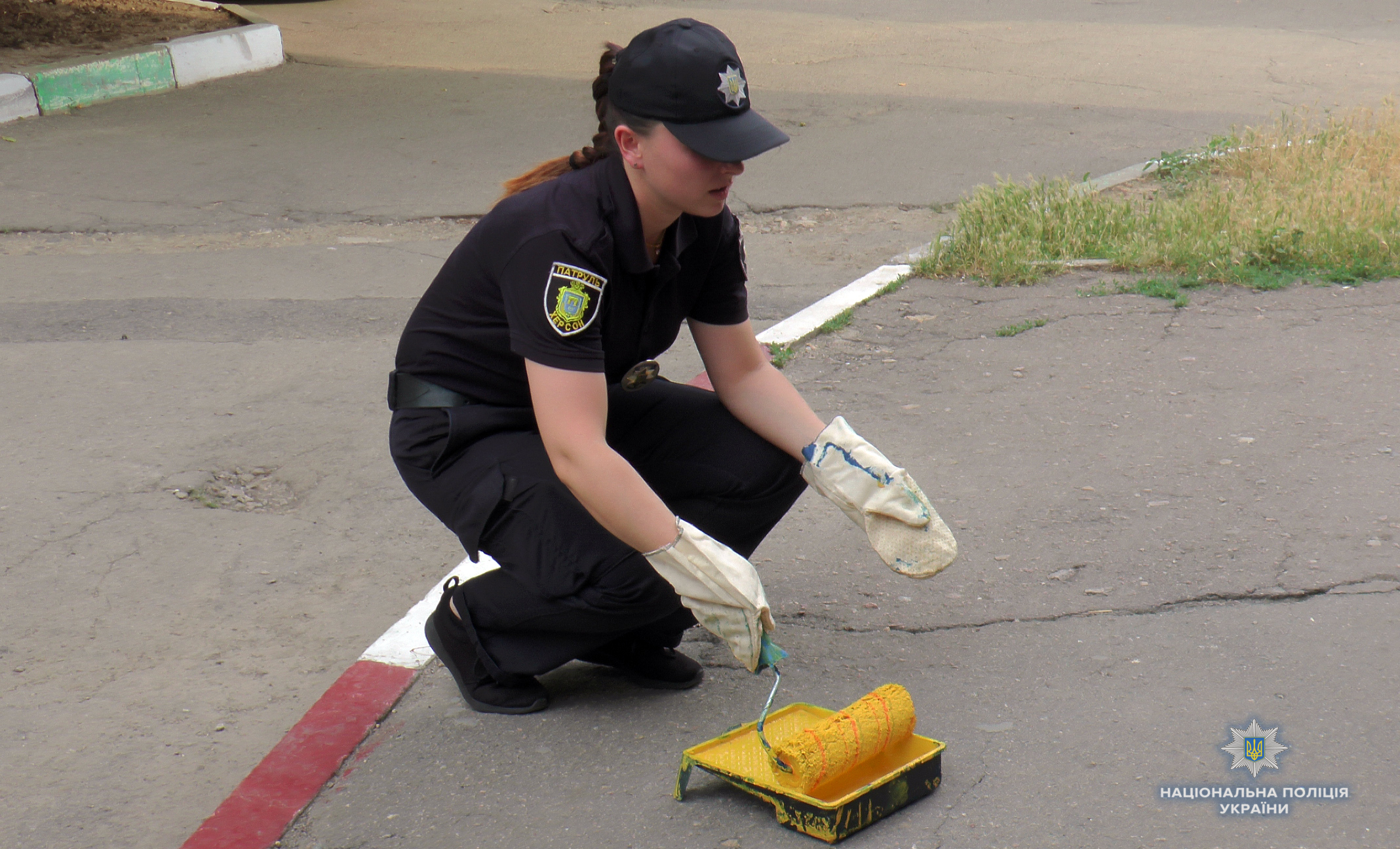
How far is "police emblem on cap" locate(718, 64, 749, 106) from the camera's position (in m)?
2.40

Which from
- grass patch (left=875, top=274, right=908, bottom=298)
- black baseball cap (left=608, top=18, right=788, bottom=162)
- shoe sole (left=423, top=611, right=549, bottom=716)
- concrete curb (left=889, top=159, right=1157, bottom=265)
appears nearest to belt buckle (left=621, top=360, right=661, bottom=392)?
black baseball cap (left=608, top=18, right=788, bottom=162)

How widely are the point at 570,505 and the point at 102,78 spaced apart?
843 centimetres

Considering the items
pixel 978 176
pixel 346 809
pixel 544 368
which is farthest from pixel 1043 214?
pixel 346 809

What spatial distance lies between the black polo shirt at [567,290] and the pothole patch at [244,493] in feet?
4.13

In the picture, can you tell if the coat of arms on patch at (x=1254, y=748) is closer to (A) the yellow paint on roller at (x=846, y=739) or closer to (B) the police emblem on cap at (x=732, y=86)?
(A) the yellow paint on roller at (x=846, y=739)

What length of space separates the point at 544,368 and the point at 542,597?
1.67ft

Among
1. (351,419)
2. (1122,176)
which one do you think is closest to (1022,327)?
(351,419)

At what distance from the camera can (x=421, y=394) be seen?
279cm

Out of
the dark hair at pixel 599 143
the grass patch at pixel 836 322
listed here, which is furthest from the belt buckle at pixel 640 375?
the grass patch at pixel 836 322

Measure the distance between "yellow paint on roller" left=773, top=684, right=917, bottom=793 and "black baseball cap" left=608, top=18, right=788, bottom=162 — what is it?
41.3 inches

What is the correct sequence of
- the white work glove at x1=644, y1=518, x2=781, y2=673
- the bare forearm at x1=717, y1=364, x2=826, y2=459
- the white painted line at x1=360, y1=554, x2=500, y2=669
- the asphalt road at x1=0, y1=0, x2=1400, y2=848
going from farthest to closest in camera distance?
the white painted line at x1=360, y1=554, x2=500, y2=669, the bare forearm at x1=717, y1=364, x2=826, y2=459, the asphalt road at x1=0, y1=0, x2=1400, y2=848, the white work glove at x1=644, y1=518, x2=781, y2=673

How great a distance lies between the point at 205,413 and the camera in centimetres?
451

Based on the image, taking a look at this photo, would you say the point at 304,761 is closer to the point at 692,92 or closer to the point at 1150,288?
the point at 692,92

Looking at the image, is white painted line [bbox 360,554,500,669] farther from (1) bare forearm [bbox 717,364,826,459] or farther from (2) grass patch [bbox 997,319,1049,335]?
(2) grass patch [bbox 997,319,1049,335]
